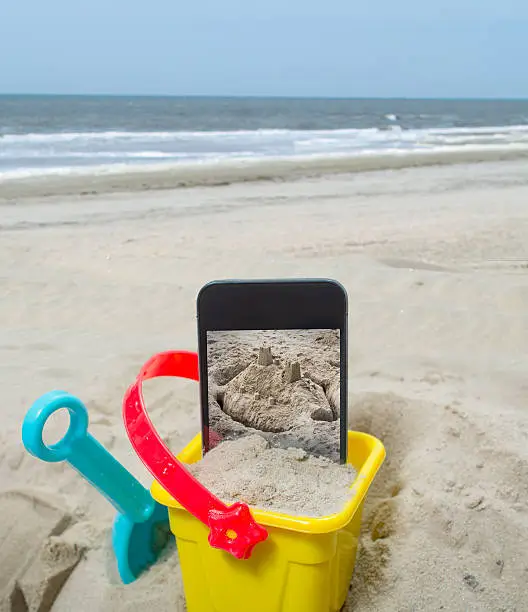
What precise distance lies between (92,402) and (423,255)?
2.28 m

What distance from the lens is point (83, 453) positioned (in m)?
1.29

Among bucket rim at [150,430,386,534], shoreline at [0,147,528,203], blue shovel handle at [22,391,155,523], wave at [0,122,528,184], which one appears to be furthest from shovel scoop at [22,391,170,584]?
wave at [0,122,528,184]

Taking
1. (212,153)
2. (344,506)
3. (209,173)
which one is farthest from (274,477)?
(212,153)

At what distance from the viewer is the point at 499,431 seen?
65.7 inches

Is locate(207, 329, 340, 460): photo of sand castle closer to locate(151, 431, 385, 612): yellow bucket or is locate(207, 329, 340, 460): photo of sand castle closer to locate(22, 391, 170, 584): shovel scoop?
locate(151, 431, 385, 612): yellow bucket

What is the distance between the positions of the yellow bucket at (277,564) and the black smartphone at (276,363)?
0.14 meters

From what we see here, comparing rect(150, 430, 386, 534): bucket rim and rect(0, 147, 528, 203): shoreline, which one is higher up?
rect(150, 430, 386, 534): bucket rim

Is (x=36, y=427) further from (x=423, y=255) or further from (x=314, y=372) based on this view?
(x=423, y=255)

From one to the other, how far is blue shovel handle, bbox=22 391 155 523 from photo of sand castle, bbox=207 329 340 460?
0.24 metres

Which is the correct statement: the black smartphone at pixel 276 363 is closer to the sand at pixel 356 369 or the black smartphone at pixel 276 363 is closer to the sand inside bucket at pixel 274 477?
the sand inside bucket at pixel 274 477

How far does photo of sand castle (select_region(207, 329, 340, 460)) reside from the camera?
126 centimetres

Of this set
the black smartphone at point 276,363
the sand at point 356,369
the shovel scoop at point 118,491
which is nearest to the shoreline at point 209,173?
the sand at point 356,369

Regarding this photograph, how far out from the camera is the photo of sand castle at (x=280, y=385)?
1.26 metres

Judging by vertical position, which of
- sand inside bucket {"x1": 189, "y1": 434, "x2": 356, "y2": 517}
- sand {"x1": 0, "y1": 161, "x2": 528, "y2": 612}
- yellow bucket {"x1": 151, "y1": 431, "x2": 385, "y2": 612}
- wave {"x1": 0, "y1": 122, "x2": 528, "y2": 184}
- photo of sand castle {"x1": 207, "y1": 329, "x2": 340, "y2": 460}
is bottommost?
wave {"x1": 0, "y1": 122, "x2": 528, "y2": 184}
